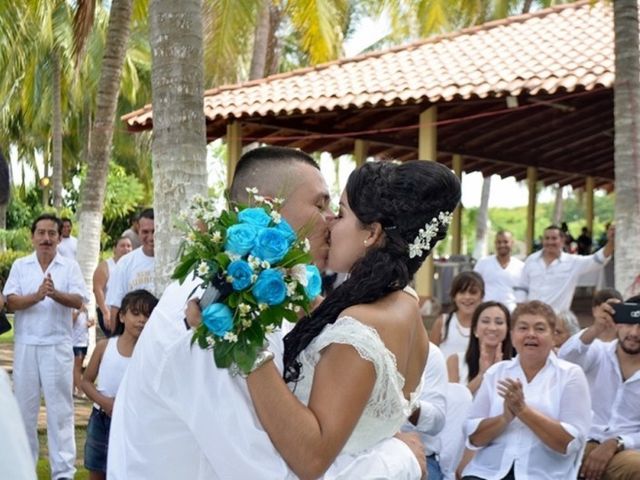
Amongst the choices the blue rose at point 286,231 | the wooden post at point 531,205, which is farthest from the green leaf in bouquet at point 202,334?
the wooden post at point 531,205

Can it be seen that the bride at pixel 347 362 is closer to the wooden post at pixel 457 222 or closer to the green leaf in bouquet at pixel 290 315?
the green leaf in bouquet at pixel 290 315

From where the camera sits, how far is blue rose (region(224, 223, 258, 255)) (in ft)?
10.2

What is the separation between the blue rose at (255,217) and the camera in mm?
3156

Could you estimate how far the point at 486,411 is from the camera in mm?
6934

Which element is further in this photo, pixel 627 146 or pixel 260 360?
pixel 627 146

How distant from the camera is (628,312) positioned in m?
7.29

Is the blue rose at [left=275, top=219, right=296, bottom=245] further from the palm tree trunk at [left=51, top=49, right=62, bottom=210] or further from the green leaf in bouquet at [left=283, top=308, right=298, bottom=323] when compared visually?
the palm tree trunk at [left=51, top=49, right=62, bottom=210]

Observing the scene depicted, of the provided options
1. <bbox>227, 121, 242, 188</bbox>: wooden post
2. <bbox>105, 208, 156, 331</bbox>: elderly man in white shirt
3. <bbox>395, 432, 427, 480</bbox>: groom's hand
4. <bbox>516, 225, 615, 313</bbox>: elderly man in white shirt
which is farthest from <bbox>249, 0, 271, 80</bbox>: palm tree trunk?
<bbox>395, 432, 427, 480</bbox>: groom's hand

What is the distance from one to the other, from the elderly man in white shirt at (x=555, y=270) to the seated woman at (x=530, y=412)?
4959 mm

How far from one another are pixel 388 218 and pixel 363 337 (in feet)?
1.52

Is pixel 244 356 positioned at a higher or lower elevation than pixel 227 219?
lower

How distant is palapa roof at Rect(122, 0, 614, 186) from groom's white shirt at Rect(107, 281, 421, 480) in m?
11.8

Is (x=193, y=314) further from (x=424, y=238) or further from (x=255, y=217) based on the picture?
(x=424, y=238)

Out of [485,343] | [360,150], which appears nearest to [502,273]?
[485,343]
